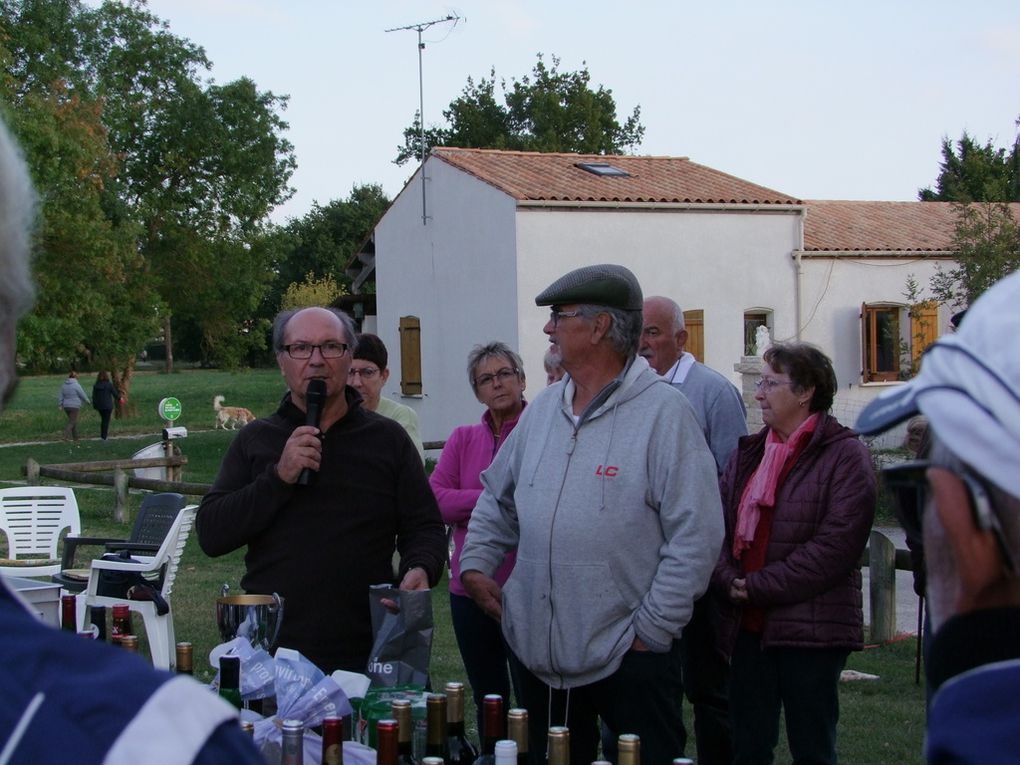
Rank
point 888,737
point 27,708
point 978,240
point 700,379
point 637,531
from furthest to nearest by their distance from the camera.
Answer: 1. point 978,240
2. point 888,737
3. point 700,379
4. point 637,531
5. point 27,708

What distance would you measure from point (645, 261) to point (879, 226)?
6.42 m

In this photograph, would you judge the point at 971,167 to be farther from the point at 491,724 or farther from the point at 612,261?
the point at 491,724

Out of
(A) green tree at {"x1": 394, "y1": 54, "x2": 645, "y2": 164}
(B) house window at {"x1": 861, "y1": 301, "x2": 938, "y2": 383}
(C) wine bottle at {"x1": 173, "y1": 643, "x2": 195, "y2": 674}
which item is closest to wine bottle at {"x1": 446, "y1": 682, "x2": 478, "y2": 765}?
(C) wine bottle at {"x1": 173, "y1": 643, "x2": 195, "y2": 674}

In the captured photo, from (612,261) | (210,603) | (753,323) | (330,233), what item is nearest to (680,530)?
(210,603)

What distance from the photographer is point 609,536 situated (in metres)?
3.60

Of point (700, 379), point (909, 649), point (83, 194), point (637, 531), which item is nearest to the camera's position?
point (637, 531)

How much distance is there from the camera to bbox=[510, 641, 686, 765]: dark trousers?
362cm

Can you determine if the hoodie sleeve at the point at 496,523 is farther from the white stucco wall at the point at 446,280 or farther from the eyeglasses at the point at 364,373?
the white stucco wall at the point at 446,280

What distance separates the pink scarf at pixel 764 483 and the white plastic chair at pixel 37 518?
25.4 feet

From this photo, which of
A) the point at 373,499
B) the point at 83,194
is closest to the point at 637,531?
the point at 373,499

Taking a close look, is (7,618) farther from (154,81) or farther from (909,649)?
(154,81)

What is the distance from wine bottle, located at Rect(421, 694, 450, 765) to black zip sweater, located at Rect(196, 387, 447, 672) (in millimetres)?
1167

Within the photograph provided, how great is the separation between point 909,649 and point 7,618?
7.66 metres

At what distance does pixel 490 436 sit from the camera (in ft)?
17.9
